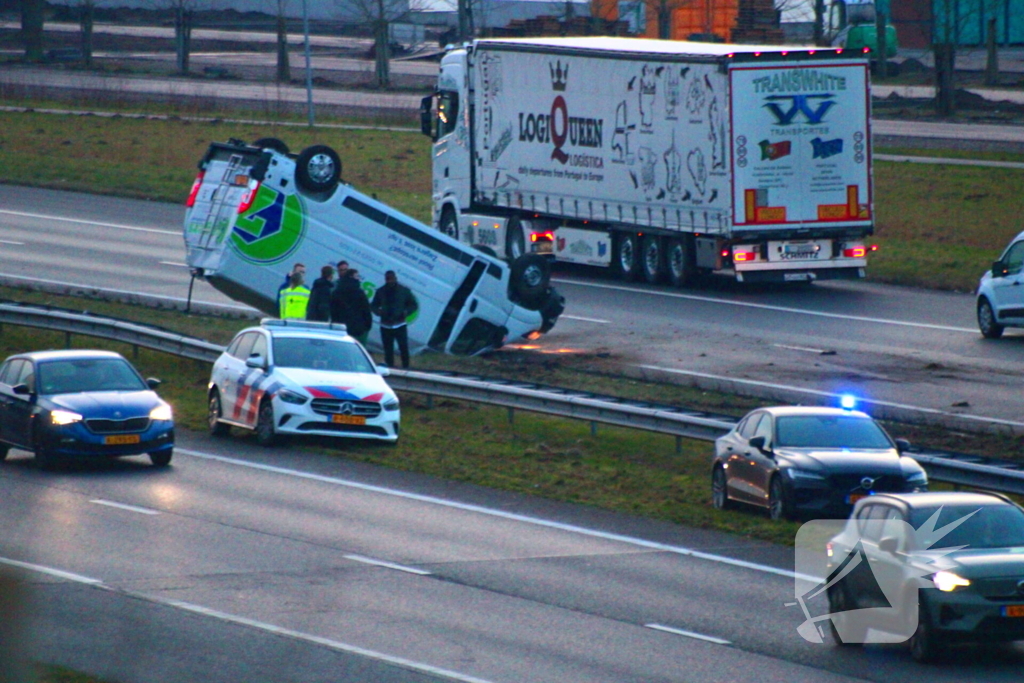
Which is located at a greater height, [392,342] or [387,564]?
[392,342]

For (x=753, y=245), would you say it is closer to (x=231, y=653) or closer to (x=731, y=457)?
(x=731, y=457)

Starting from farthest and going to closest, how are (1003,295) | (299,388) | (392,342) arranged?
(1003,295) < (392,342) < (299,388)

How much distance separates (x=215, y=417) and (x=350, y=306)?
3978 millimetres

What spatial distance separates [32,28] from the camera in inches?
3137

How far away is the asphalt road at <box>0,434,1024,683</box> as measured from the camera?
33.6 ft

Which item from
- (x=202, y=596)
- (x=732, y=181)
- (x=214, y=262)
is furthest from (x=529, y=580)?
(x=732, y=181)

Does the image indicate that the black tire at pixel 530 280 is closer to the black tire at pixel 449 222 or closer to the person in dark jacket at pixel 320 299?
the person in dark jacket at pixel 320 299

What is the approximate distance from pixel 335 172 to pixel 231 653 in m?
15.6

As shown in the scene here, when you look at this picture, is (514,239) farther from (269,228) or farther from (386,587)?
(386,587)

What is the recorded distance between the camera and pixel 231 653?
10.0 metres

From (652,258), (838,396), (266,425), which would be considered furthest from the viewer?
(652,258)

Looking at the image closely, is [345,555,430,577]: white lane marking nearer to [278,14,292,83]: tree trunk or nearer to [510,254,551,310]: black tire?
[510,254,551,310]: black tire

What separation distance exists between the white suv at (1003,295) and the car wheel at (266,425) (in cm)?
1298

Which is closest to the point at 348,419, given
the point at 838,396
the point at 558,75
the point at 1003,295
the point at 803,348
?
the point at 838,396
